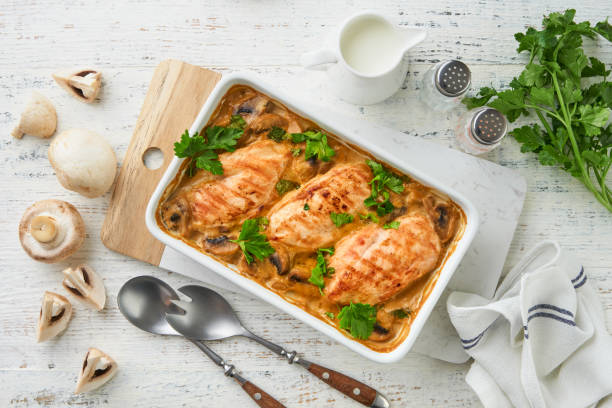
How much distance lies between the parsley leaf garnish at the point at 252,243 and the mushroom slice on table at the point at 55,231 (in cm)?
95

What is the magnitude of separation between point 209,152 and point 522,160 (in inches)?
68.2

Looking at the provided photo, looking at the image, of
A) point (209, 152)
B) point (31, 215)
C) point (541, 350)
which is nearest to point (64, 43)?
point (31, 215)

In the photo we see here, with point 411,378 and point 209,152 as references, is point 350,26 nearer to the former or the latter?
point 209,152

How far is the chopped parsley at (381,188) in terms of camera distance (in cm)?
211

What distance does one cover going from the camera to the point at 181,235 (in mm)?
2113

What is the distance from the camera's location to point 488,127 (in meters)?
2.24

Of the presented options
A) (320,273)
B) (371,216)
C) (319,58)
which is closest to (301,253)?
(320,273)

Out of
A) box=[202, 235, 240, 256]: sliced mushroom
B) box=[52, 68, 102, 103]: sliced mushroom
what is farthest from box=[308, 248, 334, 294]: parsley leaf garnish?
box=[52, 68, 102, 103]: sliced mushroom

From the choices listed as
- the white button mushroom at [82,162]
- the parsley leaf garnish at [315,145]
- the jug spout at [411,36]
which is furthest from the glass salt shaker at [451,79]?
the white button mushroom at [82,162]

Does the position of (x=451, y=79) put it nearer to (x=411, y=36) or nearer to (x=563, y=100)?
(x=411, y=36)

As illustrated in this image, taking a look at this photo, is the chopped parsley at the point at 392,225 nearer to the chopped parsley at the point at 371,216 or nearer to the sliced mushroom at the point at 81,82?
the chopped parsley at the point at 371,216

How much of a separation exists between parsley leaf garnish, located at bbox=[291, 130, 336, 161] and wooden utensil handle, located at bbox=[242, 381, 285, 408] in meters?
1.30

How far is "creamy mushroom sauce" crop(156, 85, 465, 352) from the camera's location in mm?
2111

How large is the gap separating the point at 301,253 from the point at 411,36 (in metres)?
1.16
